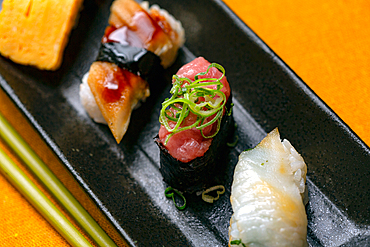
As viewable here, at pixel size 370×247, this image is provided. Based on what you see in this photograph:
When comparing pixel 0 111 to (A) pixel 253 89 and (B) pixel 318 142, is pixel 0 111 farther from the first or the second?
(B) pixel 318 142

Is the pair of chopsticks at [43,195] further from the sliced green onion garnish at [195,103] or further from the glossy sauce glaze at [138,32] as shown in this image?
the glossy sauce glaze at [138,32]

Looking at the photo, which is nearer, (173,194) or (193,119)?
(193,119)

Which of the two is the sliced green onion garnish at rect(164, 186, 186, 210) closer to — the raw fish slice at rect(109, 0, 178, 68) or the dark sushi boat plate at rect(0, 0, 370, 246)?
the dark sushi boat plate at rect(0, 0, 370, 246)

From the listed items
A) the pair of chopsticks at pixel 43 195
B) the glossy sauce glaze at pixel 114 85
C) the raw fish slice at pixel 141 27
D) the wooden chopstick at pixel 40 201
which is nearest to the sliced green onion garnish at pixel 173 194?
the pair of chopsticks at pixel 43 195

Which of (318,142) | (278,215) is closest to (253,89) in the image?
(318,142)

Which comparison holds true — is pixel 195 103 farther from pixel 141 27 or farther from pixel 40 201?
pixel 40 201

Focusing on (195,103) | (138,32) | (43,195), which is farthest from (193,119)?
(43,195)
